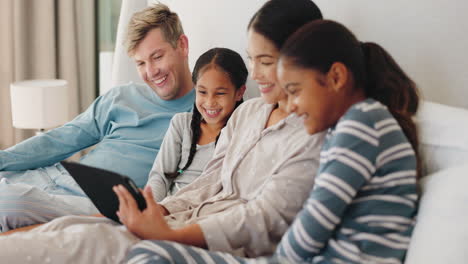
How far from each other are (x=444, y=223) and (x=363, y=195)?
153 mm

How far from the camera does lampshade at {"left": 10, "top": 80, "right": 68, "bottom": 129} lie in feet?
9.09

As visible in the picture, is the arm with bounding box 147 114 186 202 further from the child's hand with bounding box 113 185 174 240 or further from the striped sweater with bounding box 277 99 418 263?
the striped sweater with bounding box 277 99 418 263

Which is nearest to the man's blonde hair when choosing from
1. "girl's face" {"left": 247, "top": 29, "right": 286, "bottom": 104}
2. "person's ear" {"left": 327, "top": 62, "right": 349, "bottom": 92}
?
"girl's face" {"left": 247, "top": 29, "right": 286, "bottom": 104}

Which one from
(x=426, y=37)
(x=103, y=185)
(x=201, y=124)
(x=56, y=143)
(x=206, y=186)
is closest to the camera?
(x=103, y=185)

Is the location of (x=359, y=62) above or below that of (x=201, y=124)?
above

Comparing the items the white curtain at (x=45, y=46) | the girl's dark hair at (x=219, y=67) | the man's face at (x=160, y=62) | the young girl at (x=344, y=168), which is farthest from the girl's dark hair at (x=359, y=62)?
the white curtain at (x=45, y=46)

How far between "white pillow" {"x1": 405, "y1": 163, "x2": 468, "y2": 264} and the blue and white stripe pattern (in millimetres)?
31

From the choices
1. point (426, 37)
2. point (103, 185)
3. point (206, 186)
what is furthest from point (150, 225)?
point (426, 37)

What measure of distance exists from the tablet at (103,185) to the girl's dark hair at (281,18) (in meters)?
0.48

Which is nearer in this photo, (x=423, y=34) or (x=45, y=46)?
(x=423, y=34)

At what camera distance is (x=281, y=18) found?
4.05 feet

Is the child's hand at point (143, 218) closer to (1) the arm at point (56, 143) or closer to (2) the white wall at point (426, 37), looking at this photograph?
(2) the white wall at point (426, 37)

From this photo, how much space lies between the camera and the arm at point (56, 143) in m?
1.98

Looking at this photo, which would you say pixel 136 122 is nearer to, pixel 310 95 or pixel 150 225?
pixel 150 225
